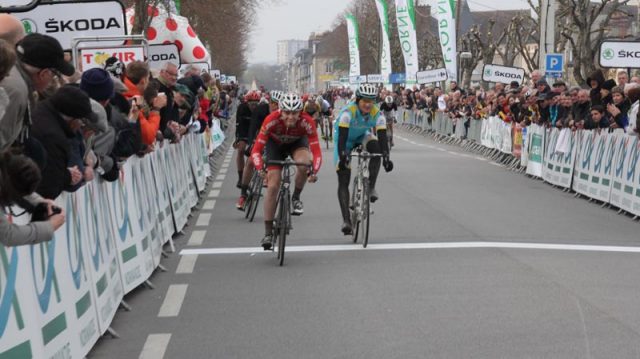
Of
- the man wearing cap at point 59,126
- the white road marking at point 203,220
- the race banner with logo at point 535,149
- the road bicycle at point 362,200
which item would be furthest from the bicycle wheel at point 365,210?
the race banner with logo at point 535,149

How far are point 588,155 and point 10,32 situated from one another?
519 inches

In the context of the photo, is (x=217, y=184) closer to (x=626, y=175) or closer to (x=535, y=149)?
(x=535, y=149)

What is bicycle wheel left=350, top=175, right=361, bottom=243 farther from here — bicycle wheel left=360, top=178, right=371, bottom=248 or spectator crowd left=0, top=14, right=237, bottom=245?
spectator crowd left=0, top=14, right=237, bottom=245

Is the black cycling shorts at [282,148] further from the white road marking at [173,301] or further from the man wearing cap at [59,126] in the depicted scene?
the man wearing cap at [59,126]

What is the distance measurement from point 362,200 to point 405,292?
312cm

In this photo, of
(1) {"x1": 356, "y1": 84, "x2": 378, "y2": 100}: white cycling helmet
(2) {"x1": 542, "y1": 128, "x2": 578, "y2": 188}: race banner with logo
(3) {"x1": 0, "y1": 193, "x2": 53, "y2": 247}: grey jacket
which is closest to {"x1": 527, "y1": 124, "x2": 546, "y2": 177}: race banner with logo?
(2) {"x1": 542, "y1": 128, "x2": 578, "y2": 188}: race banner with logo

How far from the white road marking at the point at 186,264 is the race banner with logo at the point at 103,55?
3976 mm

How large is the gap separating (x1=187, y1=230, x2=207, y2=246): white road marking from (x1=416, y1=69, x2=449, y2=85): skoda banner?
31.4m

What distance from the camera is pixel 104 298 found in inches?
291

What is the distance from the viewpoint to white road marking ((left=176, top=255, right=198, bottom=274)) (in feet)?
32.3

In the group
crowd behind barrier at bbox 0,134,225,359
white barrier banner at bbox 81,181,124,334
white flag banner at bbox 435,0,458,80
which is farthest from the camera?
white flag banner at bbox 435,0,458,80

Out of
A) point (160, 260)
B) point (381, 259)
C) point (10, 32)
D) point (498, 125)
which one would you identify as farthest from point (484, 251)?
point (498, 125)

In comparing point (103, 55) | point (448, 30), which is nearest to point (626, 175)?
point (103, 55)

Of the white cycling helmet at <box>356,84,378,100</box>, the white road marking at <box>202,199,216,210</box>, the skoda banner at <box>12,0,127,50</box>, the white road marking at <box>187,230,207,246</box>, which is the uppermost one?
the skoda banner at <box>12,0,127,50</box>
